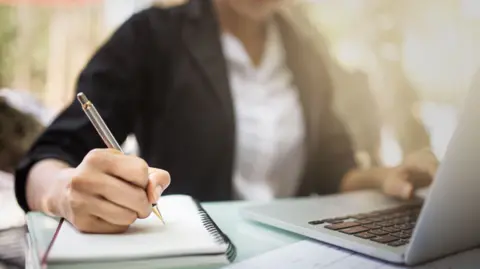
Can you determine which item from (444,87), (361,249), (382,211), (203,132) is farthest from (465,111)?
(444,87)

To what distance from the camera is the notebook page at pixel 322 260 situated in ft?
1.48

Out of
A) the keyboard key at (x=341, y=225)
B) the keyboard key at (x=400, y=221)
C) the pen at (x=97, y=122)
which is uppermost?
the pen at (x=97, y=122)

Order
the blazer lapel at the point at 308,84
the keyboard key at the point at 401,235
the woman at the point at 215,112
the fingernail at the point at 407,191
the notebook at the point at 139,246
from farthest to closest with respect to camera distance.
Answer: the blazer lapel at the point at 308,84
the fingernail at the point at 407,191
the woman at the point at 215,112
the keyboard key at the point at 401,235
the notebook at the point at 139,246

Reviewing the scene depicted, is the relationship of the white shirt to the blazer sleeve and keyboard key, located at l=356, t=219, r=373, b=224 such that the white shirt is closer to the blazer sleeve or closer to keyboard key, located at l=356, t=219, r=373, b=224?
the blazer sleeve

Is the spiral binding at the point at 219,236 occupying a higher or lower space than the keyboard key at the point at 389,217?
higher

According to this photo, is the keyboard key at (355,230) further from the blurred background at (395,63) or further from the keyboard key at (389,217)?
the blurred background at (395,63)

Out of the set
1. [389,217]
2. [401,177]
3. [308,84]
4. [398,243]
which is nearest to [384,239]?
[398,243]

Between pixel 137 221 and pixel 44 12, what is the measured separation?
32 centimetres

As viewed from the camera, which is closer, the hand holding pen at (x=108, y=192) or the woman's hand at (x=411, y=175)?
the hand holding pen at (x=108, y=192)

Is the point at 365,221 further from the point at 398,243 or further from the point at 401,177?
the point at 401,177

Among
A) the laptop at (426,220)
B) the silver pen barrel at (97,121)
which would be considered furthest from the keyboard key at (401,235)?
the silver pen barrel at (97,121)

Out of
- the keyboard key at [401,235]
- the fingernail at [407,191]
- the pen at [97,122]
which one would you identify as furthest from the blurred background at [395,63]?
the pen at [97,122]

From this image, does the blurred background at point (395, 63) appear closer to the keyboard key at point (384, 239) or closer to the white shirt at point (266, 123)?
the white shirt at point (266, 123)

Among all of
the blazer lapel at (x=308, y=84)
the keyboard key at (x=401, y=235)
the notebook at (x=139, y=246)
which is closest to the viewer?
the notebook at (x=139, y=246)
